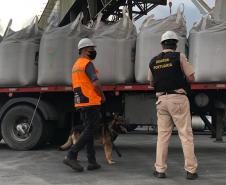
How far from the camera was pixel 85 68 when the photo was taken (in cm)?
720

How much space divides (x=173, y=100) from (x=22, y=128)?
435 cm

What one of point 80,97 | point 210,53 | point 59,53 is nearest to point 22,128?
point 59,53

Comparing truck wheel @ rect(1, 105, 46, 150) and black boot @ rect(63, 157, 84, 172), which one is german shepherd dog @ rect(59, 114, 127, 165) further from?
truck wheel @ rect(1, 105, 46, 150)

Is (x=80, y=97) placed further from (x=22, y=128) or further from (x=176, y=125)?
(x=22, y=128)

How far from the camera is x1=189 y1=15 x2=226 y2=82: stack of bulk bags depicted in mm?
8516

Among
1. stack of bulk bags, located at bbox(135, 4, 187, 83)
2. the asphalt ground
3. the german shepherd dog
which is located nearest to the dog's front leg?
the german shepherd dog

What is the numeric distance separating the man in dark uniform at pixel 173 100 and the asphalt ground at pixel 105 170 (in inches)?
10.4

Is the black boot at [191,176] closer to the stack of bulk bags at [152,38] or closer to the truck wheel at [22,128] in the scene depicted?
the stack of bulk bags at [152,38]

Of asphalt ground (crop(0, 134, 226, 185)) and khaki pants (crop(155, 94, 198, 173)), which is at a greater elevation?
khaki pants (crop(155, 94, 198, 173))

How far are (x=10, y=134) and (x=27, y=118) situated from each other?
1.59 ft

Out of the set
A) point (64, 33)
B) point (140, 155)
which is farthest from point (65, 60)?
point (140, 155)

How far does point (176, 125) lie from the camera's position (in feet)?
22.1

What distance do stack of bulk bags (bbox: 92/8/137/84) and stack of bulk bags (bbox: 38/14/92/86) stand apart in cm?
51

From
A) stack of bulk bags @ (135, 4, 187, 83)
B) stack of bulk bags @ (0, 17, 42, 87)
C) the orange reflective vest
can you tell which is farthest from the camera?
stack of bulk bags @ (0, 17, 42, 87)
